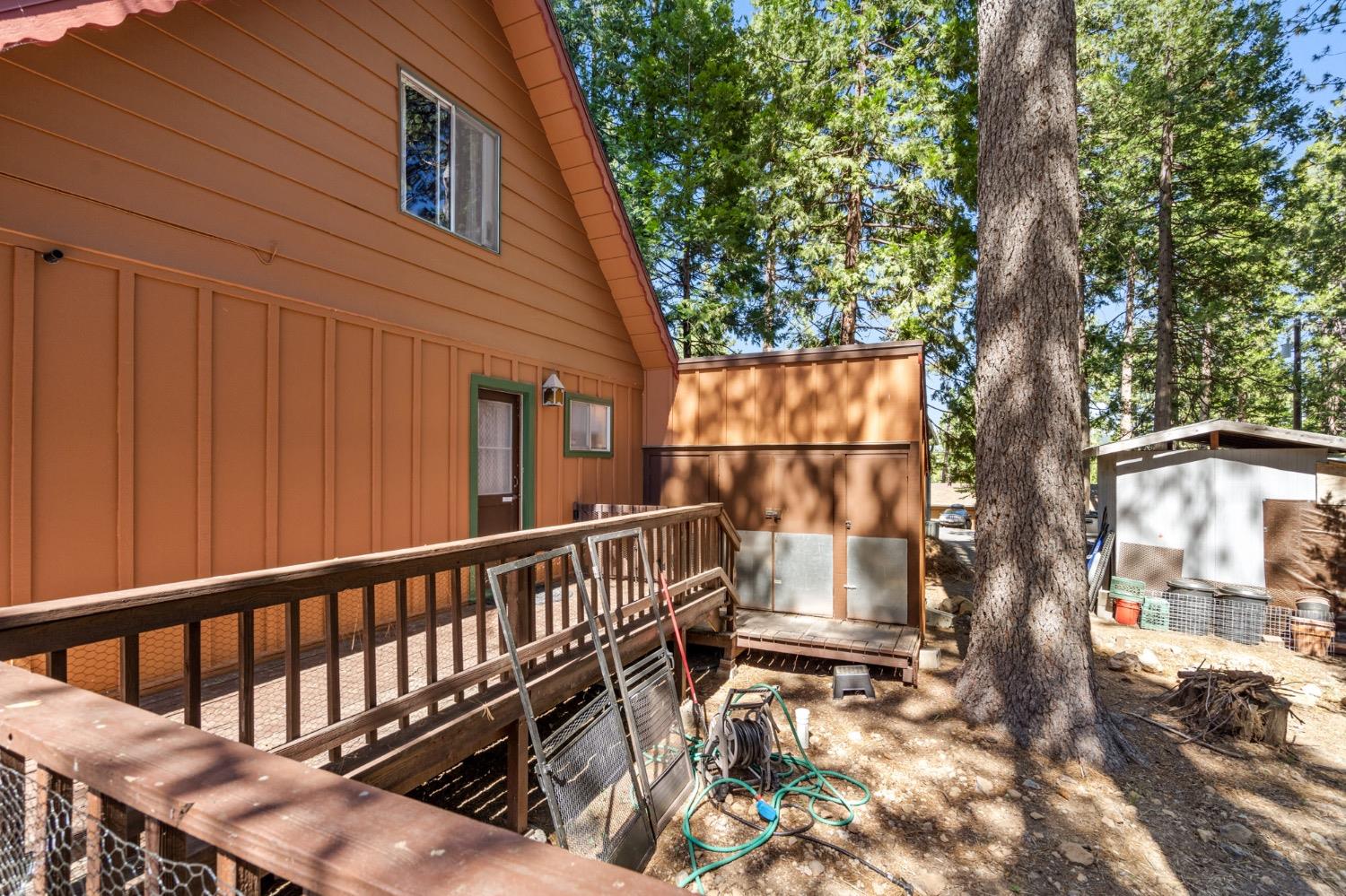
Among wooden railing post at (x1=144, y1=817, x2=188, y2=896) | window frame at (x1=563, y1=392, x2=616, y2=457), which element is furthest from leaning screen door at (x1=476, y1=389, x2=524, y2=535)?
wooden railing post at (x1=144, y1=817, x2=188, y2=896)

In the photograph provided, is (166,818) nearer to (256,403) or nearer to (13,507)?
(13,507)

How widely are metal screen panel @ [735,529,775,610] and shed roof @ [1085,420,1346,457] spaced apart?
631 cm

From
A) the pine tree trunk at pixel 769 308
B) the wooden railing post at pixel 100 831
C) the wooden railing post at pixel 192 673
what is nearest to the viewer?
the wooden railing post at pixel 100 831

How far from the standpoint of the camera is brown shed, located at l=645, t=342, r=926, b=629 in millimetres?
6531

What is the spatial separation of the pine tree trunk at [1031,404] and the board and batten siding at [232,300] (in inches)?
175

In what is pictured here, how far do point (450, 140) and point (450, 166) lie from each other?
24 centimetres

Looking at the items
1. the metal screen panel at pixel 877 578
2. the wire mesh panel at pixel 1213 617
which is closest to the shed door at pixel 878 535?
the metal screen panel at pixel 877 578

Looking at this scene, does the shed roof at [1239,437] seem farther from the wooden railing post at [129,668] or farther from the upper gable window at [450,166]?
the wooden railing post at [129,668]

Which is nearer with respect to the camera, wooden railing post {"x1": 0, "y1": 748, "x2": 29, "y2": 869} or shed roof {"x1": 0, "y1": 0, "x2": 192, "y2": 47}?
wooden railing post {"x1": 0, "y1": 748, "x2": 29, "y2": 869}

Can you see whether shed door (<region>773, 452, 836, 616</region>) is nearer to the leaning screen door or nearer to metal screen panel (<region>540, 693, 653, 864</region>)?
the leaning screen door

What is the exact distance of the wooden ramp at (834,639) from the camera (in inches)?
226

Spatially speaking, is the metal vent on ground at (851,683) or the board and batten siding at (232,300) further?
the metal vent on ground at (851,683)

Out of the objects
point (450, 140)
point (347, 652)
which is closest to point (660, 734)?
point (347, 652)

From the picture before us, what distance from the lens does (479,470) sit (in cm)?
566
